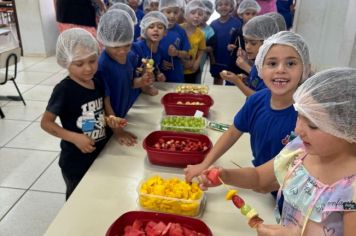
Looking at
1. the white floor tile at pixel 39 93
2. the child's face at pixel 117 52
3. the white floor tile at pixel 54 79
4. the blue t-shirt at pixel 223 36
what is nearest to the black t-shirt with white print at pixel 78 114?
the child's face at pixel 117 52

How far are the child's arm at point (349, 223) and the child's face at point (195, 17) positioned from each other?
2.39 m

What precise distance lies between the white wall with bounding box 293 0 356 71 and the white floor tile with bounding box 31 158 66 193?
2922mm

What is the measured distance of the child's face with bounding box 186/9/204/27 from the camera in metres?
2.86

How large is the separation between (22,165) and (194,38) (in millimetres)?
1735

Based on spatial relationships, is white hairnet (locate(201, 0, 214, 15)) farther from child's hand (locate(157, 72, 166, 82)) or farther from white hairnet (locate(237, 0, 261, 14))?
child's hand (locate(157, 72, 166, 82))

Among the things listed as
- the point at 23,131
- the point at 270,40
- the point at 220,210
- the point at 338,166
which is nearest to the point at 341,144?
the point at 338,166

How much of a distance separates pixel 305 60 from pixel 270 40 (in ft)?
0.51

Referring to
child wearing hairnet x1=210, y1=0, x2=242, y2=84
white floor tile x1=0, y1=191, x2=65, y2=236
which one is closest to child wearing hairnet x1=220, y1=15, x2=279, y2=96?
child wearing hairnet x1=210, y1=0, x2=242, y2=84

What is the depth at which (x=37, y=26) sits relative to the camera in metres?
5.24

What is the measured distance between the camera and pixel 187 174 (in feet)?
4.00

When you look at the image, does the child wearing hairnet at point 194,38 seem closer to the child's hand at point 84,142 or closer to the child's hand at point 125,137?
the child's hand at point 125,137

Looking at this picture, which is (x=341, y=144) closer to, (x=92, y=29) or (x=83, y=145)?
(x=83, y=145)

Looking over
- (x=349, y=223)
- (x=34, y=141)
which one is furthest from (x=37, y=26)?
(x=349, y=223)

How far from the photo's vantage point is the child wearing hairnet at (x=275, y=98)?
123 centimetres
